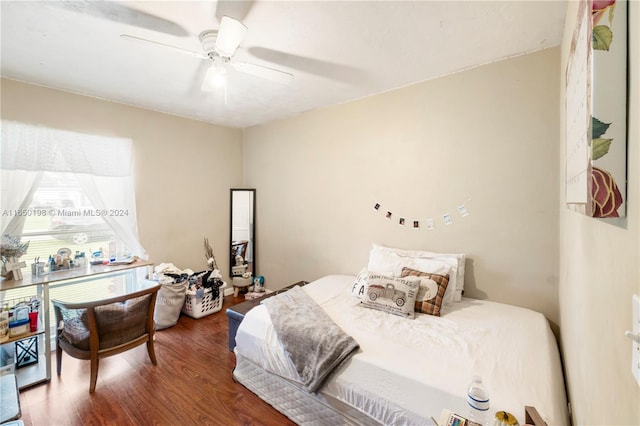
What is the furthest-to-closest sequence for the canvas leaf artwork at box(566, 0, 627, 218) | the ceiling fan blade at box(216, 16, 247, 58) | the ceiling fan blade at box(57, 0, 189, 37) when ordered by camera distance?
the ceiling fan blade at box(57, 0, 189, 37), the ceiling fan blade at box(216, 16, 247, 58), the canvas leaf artwork at box(566, 0, 627, 218)

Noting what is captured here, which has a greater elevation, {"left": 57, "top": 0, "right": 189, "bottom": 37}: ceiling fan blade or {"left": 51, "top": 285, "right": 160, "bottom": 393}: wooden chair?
{"left": 57, "top": 0, "right": 189, "bottom": 37}: ceiling fan blade

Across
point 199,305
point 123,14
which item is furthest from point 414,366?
point 199,305

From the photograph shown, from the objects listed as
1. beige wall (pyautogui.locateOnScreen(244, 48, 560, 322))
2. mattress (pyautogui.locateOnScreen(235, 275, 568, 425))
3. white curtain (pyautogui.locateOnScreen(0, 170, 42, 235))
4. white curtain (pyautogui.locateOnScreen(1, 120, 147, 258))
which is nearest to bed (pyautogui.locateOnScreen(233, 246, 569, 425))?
mattress (pyautogui.locateOnScreen(235, 275, 568, 425))

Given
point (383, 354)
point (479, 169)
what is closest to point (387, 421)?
point (383, 354)

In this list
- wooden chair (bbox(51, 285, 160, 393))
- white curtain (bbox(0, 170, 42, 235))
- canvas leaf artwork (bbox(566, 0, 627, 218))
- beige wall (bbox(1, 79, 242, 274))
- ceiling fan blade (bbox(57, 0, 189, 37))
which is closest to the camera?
canvas leaf artwork (bbox(566, 0, 627, 218))

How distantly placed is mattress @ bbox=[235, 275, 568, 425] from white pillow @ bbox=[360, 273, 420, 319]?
66 mm

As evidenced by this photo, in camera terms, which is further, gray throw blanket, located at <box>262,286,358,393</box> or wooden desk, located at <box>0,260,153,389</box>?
wooden desk, located at <box>0,260,153,389</box>

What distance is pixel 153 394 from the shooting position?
203cm

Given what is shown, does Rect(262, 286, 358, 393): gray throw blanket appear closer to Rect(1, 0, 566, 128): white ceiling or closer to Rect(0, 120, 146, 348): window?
Rect(1, 0, 566, 128): white ceiling

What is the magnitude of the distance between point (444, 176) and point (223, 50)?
200 cm

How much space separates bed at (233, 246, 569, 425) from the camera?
4.17ft

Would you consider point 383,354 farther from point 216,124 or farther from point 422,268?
point 216,124

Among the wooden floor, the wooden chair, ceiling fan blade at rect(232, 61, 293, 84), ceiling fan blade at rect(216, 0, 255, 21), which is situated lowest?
the wooden floor

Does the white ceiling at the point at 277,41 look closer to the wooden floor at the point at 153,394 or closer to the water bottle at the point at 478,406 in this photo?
the water bottle at the point at 478,406
